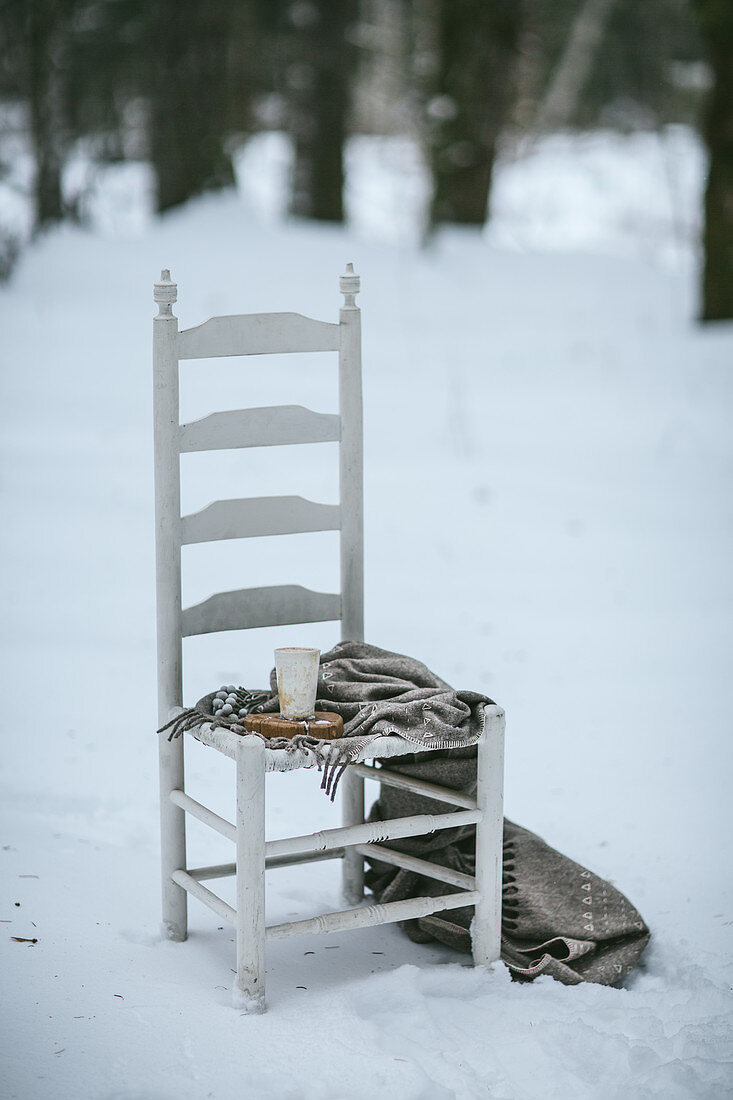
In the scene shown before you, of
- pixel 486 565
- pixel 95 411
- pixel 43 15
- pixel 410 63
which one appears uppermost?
pixel 410 63

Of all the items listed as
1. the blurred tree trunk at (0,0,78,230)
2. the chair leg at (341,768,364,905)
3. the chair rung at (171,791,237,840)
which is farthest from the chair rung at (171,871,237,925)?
the blurred tree trunk at (0,0,78,230)

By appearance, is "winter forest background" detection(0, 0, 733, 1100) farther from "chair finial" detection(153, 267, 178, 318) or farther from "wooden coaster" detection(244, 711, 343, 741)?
"chair finial" detection(153, 267, 178, 318)

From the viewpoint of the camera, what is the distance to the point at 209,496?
17.3ft

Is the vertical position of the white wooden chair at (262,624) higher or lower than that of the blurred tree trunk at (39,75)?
lower

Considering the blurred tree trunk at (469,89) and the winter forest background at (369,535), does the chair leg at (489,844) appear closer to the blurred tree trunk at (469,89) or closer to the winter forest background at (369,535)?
the winter forest background at (369,535)

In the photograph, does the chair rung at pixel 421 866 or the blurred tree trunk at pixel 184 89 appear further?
the blurred tree trunk at pixel 184 89

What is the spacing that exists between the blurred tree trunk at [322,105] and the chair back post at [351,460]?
6.81 meters

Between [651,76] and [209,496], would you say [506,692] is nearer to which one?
[209,496]

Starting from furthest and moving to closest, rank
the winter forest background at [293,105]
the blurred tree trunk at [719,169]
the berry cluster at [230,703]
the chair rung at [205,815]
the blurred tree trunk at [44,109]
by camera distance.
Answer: the blurred tree trunk at [44,109]
the winter forest background at [293,105]
the blurred tree trunk at [719,169]
the berry cluster at [230,703]
the chair rung at [205,815]

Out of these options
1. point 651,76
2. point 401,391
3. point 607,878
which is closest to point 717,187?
point 401,391

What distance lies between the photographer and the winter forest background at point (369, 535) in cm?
215

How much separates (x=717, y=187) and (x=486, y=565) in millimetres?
3784

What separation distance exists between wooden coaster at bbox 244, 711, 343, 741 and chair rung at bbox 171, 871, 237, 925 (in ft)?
1.05

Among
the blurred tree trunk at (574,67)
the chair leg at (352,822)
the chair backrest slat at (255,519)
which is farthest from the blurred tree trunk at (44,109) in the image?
the blurred tree trunk at (574,67)
